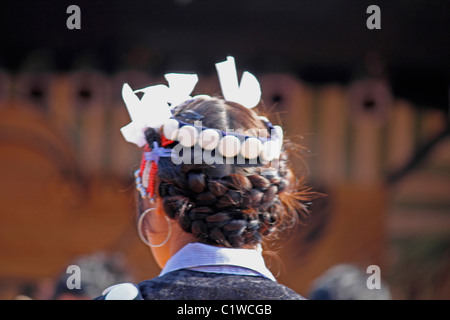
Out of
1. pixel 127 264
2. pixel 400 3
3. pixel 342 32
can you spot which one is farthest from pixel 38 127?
pixel 400 3

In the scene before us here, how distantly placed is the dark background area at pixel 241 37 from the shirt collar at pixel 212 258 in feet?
8.48

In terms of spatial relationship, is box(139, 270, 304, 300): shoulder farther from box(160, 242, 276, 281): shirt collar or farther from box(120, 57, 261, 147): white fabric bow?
box(120, 57, 261, 147): white fabric bow

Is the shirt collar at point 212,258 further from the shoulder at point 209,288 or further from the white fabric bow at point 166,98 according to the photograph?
the white fabric bow at point 166,98

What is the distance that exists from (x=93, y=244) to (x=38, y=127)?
827 mm

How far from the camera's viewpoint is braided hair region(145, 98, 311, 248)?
48.2 inches

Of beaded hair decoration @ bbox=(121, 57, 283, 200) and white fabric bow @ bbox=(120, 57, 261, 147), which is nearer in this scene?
beaded hair decoration @ bbox=(121, 57, 283, 200)

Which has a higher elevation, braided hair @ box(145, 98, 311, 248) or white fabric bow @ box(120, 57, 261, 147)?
white fabric bow @ box(120, 57, 261, 147)

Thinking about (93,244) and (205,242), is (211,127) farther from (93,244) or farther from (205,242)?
(93,244)

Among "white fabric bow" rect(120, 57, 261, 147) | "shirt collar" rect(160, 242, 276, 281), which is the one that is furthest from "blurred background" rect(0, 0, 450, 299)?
"shirt collar" rect(160, 242, 276, 281)

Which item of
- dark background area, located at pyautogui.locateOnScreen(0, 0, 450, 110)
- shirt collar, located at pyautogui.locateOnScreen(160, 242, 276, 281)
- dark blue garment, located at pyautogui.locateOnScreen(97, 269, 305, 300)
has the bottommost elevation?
dark blue garment, located at pyautogui.locateOnScreen(97, 269, 305, 300)

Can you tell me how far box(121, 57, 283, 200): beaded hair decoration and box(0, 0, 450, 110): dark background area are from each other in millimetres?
2258

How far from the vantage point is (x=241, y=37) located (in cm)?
373

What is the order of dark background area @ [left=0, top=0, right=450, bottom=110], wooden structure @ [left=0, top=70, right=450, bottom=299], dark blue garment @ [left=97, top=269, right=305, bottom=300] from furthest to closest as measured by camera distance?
wooden structure @ [left=0, top=70, right=450, bottom=299] → dark background area @ [left=0, top=0, right=450, bottom=110] → dark blue garment @ [left=97, top=269, right=305, bottom=300]

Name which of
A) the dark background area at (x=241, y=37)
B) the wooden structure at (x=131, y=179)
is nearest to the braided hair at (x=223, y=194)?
the dark background area at (x=241, y=37)
